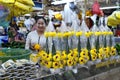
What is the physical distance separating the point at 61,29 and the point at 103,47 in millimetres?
873

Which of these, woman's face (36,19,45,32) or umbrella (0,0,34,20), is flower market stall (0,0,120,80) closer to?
→ woman's face (36,19,45,32)

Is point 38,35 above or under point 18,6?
under

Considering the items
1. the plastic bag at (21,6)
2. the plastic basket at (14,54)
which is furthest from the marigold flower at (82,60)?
the plastic bag at (21,6)

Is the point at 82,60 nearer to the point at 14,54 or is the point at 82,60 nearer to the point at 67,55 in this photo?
the point at 67,55

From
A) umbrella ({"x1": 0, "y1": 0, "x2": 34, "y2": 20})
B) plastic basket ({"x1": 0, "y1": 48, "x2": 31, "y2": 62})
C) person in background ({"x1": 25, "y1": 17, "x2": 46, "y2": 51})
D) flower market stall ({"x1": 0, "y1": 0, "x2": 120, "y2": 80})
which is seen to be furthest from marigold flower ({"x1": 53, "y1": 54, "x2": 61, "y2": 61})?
umbrella ({"x1": 0, "y1": 0, "x2": 34, "y2": 20})

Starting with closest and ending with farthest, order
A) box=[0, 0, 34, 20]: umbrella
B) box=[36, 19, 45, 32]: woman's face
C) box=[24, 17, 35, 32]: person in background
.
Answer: box=[36, 19, 45, 32]: woman's face, box=[0, 0, 34, 20]: umbrella, box=[24, 17, 35, 32]: person in background

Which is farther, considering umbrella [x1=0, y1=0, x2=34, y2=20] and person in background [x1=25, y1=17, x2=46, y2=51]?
umbrella [x1=0, y1=0, x2=34, y2=20]

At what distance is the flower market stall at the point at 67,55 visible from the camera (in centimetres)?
256

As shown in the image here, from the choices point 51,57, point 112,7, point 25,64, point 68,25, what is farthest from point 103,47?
point 112,7

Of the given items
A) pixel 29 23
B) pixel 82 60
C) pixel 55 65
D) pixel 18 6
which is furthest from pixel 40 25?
pixel 29 23

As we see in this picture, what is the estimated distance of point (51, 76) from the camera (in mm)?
2846

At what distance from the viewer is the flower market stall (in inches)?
101

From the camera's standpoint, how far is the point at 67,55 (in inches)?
127

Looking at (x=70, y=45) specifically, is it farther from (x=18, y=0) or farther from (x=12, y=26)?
(x=12, y=26)
